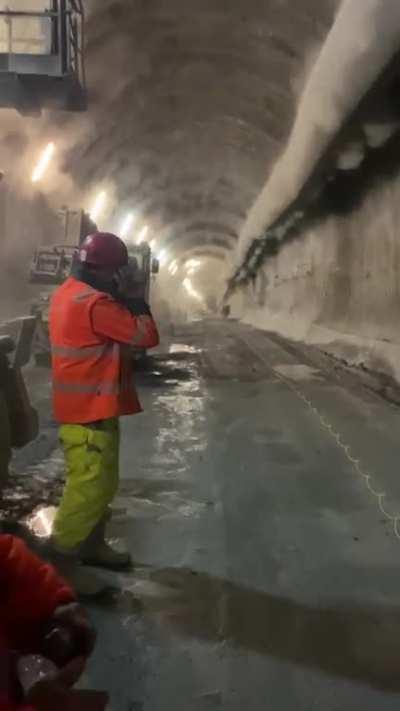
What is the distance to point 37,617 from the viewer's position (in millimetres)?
1810

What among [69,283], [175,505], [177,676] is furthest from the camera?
[175,505]

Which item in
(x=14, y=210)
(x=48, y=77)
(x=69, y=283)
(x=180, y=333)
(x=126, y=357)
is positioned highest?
(x=48, y=77)

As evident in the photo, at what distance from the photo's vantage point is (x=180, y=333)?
2433 cm

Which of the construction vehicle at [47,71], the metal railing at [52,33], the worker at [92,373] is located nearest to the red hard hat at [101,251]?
the worker at [92,373]

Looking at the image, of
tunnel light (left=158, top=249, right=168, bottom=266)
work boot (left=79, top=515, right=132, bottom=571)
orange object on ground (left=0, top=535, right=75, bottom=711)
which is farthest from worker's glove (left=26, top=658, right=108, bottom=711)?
tunnel light (left=158, top=249, right=168, bottom=266)

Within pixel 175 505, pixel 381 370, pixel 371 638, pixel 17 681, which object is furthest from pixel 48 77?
pixel 17 681

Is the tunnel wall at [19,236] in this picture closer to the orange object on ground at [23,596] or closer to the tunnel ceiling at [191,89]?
the tunnel ceiling at [191,89]

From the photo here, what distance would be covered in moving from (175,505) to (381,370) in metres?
6.16

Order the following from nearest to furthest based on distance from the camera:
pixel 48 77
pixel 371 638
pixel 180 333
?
pixel 371 638 → pixel 48 77 → pixel 180 333

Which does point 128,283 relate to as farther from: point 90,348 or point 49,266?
→ point 49,266

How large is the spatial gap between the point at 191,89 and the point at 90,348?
1297cm

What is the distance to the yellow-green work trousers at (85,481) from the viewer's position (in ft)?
12.6

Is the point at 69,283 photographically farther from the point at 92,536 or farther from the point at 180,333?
the point at 180,333

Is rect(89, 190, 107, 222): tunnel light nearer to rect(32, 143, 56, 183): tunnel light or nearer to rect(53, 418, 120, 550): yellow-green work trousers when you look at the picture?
rect(32, 143, 56, 183): tunnel light
